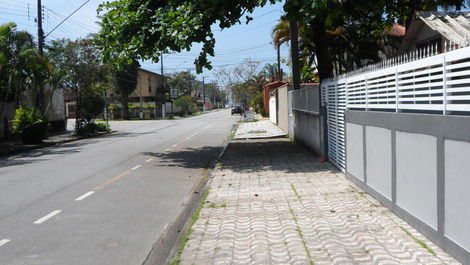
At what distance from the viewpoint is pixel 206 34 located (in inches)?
510

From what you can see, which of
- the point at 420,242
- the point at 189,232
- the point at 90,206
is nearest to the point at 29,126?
the point at 90,206

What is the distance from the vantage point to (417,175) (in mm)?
5496

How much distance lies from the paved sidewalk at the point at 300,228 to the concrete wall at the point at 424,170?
0.22m

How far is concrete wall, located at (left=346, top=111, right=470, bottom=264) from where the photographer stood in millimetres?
4355

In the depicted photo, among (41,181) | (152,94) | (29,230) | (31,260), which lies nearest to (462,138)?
(31,260)

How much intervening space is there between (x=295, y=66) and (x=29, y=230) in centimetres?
1492

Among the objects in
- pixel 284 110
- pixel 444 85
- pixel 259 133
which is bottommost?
pixel 259 133

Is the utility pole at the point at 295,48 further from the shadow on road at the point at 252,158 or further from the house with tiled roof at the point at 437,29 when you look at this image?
the house with tiled roof at the point at 437,29

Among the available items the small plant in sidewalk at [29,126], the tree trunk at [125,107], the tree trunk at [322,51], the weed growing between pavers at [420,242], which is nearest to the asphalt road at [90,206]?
the weed growing between pavers at [420,242]

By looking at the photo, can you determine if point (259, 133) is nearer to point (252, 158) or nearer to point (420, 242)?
point (252, 158)

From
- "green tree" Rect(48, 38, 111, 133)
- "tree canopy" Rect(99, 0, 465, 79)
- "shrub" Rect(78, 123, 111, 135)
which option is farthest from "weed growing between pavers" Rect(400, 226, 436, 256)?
"shrub" Rect(78, 123, 111, 135)

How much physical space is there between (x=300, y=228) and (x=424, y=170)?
1707 mm

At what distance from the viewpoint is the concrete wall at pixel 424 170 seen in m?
4.36

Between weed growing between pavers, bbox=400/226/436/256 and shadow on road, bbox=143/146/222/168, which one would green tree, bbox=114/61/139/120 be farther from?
weed growing between pavers, bbox=400/226/436/256
